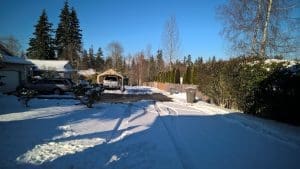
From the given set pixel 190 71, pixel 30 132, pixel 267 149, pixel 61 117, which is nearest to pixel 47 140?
pixel 30 132

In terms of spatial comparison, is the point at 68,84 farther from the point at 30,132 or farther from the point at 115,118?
the point at 30,132

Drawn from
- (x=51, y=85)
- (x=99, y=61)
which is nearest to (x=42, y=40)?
(x=51, y=85)

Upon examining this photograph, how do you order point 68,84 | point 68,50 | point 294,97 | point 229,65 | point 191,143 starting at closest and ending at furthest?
point 191,143 < point 294,97 < point 229,65 < point 68,84 < point 68,50

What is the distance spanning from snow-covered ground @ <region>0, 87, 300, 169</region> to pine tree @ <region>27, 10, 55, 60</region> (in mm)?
51932

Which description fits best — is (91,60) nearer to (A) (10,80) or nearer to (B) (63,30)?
(B) (63,30)

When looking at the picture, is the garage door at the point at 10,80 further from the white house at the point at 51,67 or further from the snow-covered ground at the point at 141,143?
the snow-covered ground at the point at 141,143

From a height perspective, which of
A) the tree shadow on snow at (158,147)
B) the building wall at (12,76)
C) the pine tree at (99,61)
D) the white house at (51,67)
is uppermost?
the pine tree at (99,61)

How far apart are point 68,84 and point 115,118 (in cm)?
1644

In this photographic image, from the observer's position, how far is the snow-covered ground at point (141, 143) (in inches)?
254

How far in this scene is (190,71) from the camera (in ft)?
115

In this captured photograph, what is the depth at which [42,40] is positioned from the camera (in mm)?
60125

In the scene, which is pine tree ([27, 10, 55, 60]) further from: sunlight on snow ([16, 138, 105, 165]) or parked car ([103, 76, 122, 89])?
sunlight on snow ([16, 138, 105, 165])

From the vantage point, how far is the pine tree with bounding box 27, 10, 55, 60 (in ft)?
197

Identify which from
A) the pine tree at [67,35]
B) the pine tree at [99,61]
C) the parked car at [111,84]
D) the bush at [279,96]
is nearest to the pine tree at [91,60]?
the pine tree at [99,61]
